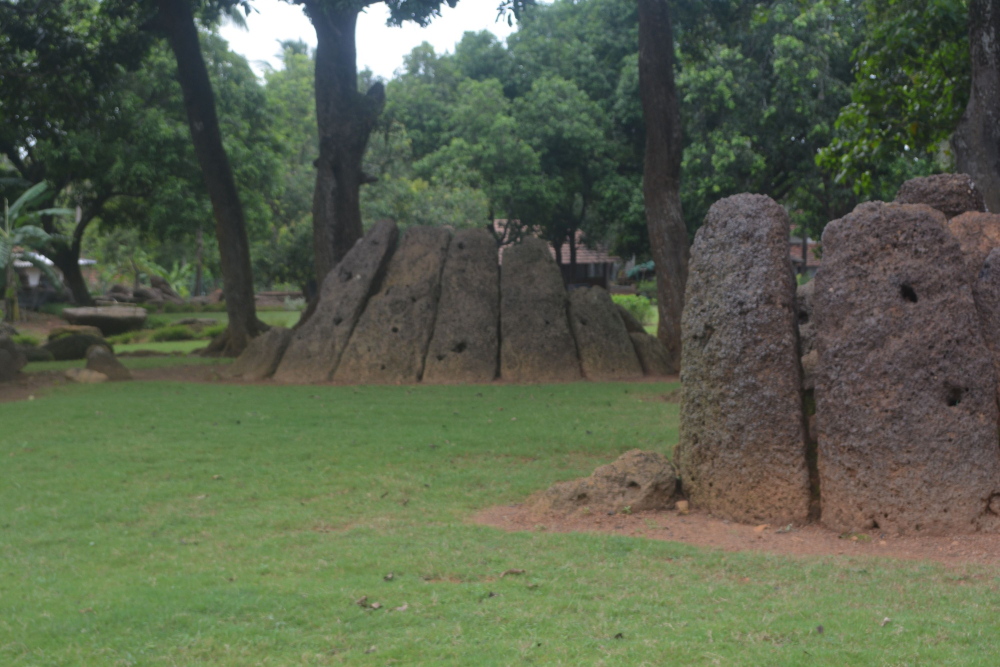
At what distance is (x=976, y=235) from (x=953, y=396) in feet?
5.16

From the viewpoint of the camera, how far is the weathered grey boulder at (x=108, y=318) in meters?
A: 27.0

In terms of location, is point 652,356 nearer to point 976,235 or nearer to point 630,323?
point 630,323

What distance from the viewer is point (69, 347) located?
65.3ft

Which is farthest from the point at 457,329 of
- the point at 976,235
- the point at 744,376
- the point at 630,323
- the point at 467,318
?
the point at 976,235

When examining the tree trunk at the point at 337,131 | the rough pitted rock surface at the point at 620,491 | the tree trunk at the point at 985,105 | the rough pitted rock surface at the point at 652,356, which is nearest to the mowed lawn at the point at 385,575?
the rough pitted rock surface at the point at 620,491

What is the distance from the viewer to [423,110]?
3984 centimetres

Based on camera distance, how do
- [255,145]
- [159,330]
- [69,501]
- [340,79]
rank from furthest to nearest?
[255,145] → [159,330] → [340,79] → [69,501]

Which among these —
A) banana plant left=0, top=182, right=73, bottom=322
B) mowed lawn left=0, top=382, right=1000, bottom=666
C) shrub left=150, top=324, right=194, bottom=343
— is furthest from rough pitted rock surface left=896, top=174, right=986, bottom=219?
shrub left=150, top=324, right=194, bottom=343

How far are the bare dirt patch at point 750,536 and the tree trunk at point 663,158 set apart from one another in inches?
343

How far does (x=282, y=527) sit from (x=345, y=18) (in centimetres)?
1375

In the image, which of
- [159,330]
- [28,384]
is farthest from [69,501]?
[159,330]

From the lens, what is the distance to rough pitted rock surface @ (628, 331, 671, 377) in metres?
15.2

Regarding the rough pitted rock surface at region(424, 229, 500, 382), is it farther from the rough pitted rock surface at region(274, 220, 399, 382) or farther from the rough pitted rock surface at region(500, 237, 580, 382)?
the rough pitted rock surface at region(274, 220, 399, 382)

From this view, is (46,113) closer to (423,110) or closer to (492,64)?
(423,110)
